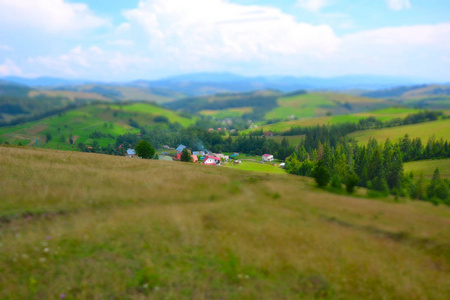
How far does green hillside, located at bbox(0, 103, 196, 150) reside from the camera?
74250 millimetres

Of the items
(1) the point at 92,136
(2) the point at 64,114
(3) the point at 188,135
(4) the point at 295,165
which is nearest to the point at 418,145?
(4) the point at 295,165

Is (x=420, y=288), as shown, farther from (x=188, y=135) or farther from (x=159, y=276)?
(x=188, y=135)

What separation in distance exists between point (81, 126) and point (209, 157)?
74.2 m

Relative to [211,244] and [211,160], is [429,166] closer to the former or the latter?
[211,160]

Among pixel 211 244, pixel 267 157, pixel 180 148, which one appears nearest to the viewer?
pixel 211 244

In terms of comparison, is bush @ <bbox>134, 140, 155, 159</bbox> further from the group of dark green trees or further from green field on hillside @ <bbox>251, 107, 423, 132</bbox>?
green field on hillside @ <bbox>251, 107, 423, 132</bbox>

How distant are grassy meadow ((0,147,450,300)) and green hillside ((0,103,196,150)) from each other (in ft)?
169

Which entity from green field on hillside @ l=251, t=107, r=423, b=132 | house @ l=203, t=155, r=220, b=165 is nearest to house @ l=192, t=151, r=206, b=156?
house @ l=203, t=155, r=220, b=165

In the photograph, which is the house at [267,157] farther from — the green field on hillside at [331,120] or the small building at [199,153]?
the green field on hillside at [331,120]

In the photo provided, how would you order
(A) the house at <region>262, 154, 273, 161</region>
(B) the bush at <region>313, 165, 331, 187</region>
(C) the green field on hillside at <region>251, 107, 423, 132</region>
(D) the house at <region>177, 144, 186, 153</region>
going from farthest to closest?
(C) the green field on hillside at <region>251, 107, 423, 132</region>
(A) the house at <region>262, 154, 273, 161</region>
(D) the house at <region>177, 144, 186, 153</region>
(B) the bush at <region>313, 165, 331, 187</region>

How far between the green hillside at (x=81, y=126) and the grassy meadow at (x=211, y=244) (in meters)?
51.5

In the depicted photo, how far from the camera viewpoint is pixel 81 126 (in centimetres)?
9731

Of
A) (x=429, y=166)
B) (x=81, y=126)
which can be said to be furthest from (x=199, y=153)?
(x=81, y=126)

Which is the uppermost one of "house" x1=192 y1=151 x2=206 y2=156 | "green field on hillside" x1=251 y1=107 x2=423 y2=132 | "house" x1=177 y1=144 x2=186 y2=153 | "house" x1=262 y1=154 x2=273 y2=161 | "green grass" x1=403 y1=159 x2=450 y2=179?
"green field on hillside" x1=251 y1=107 x2=423 y2=132
